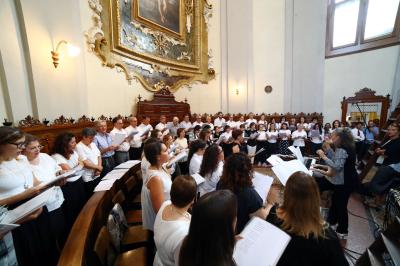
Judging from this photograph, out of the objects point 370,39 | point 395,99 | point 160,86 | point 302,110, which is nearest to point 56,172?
point 160,86

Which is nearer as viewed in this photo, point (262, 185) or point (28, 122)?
point (262, 185)

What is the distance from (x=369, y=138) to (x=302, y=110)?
3.54 metres

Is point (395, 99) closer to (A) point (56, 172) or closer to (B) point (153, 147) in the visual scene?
(B) point (153, 147)

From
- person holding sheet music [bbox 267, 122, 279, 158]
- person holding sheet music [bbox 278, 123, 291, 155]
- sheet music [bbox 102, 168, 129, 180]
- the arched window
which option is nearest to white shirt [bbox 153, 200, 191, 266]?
sheet music [bbox 102, 168, 129, 180]

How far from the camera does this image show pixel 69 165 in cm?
260

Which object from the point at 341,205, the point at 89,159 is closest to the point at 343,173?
the point at 341,205

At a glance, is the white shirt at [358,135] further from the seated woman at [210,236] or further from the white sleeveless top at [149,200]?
the seated woman at [210,236]

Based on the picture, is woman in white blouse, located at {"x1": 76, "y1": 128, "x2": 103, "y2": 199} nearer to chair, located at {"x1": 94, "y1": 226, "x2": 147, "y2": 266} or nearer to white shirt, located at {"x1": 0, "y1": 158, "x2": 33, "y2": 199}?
white shirt, located at {"x1": 0, "y1": 158, "x2": 33, "y2": 199}

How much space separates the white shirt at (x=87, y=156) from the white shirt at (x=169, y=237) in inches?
86.5

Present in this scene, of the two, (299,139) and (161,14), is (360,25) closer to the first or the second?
(299,139)

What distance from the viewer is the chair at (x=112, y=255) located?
164 cm

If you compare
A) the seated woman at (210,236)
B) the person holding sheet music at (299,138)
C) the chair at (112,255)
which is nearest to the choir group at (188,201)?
the seated woman at (210,236)

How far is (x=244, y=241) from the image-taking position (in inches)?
47.9

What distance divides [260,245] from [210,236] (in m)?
0.45
